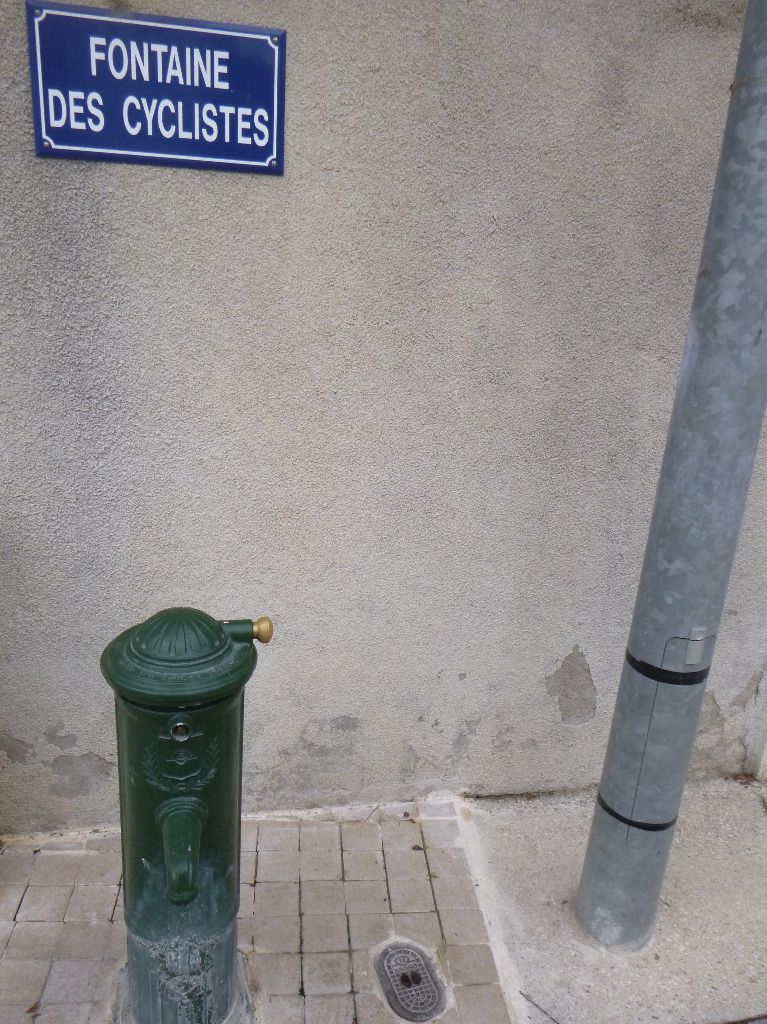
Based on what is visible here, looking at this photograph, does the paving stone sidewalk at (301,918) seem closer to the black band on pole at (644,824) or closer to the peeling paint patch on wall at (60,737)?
the peeling paint patch on wall at (60,737)

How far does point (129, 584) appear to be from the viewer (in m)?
2.68

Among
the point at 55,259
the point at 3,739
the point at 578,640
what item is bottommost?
the point at 3,739

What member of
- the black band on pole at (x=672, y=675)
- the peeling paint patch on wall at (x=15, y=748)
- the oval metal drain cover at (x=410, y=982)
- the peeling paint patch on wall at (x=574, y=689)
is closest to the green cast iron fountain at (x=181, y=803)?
the oval metal drain cover at (x=410, y=982)

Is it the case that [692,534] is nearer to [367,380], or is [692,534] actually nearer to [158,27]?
[367,380]

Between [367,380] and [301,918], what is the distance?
1896mm

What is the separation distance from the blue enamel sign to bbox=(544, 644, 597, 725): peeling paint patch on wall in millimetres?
2183

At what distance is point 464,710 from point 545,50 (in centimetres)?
240

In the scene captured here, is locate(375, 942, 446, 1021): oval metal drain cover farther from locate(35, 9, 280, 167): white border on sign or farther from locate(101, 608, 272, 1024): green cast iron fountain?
locate(35, 9, 280, 167): white border on sign

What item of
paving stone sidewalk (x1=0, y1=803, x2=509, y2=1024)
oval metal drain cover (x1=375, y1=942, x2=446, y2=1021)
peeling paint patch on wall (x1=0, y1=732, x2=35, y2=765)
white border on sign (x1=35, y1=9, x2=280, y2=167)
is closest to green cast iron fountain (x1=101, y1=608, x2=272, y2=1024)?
paving stone sidewalk (x1=0, y1=803, x2=509, y2=1024)

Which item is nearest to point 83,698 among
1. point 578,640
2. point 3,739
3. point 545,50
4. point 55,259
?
point 3,739

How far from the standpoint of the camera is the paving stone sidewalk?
2332mm

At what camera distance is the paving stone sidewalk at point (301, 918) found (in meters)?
2.33

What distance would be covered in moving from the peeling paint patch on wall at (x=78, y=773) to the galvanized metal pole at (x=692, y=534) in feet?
6.04

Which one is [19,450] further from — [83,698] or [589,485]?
[589,485]
